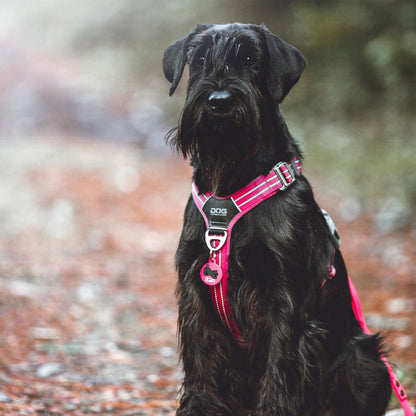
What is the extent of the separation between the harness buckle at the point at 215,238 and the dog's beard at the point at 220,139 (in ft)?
0.61

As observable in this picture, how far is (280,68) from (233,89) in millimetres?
300

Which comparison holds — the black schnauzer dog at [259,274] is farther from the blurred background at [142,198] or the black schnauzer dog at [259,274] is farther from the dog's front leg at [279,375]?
the blurred background at [142,198]

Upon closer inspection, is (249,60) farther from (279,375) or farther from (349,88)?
(349,88)

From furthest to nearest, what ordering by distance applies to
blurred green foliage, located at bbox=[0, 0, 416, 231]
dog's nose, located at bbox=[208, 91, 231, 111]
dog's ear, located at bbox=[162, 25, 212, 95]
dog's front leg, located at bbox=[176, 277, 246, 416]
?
blurred green foliage, located at bbox=[0, 0, 416, 231] < dog's ear, located at bbox=[162, 25, 212, 95] < dog's front leg, located at bbox=[176, 277, 246, 416] < dog's nose, located at bbox=[208, 91, 231, 111]

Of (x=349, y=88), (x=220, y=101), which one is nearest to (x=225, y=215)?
(x=220, y=101)

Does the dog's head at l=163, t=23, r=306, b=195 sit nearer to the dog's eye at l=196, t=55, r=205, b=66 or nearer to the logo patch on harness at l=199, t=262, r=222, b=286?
the dog's eye at l=196, t=55, r=205, b=66

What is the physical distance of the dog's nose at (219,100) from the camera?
7.86 feet

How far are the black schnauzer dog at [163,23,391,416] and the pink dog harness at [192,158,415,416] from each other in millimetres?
28

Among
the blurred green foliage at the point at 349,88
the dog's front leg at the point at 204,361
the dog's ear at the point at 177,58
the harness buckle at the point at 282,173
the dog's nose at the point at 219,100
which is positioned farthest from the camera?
the blurred green foliage at the point at 349,88

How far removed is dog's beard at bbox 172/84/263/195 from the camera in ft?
7.95

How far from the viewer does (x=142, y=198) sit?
8305 mm

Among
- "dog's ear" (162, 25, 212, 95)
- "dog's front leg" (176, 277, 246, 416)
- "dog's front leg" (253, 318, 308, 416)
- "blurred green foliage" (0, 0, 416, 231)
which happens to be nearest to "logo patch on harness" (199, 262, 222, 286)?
"dog's front leg" (176, 277, 246, 416)

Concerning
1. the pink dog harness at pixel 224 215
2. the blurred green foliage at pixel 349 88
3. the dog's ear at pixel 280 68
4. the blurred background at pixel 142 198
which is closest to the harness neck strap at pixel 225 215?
the pink dog harness at pixel 224 215

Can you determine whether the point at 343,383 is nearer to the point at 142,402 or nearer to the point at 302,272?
the point at 302,272
